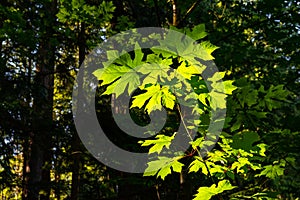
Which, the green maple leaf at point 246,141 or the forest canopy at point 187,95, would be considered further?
the green maple leaf at point 246,141

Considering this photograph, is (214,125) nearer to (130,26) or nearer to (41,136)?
(130,26)

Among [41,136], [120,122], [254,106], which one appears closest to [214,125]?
[254,106]

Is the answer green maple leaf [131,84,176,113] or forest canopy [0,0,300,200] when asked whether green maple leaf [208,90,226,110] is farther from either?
green maple leaf [131,84,176,113]

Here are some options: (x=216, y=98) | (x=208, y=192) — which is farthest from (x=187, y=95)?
(x=208, y=192)

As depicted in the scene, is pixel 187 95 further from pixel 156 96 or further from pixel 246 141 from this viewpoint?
pixel 246 141

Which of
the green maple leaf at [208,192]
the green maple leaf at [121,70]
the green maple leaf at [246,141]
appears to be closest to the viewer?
the green maple leaf at [121,70]

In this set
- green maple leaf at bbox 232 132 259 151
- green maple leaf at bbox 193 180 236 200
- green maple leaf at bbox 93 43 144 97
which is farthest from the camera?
green maple leaf at bbox 232 132 259 151

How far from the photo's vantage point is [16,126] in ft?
28.2

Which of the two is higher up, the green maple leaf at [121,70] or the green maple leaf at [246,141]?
the green maple leaf at [121,70]

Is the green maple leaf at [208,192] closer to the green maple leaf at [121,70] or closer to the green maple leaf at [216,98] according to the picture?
the green maple leaf at [216,98]

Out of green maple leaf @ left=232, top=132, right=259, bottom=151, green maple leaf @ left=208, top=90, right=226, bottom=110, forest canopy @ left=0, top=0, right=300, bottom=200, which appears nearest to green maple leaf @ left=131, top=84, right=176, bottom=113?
forest canopy @ left=0, top=0, right=300, bottom=200

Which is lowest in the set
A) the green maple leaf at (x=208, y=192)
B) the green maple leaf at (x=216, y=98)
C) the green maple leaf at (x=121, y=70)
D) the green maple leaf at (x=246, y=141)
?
the green maple leaf at (x=208, y=192)

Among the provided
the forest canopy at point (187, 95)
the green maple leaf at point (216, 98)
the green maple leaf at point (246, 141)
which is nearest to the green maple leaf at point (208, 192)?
the forest canopy at point (187, 95)

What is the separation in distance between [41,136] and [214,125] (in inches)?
306
